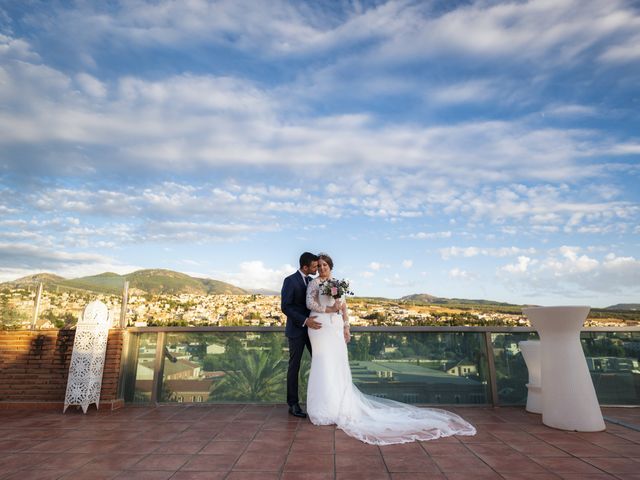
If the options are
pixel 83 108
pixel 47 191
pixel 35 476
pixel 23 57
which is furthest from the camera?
pixel 47 191

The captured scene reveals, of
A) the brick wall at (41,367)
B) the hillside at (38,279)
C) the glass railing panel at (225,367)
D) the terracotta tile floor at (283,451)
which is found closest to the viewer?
the terracotta tile floor at (283,451)

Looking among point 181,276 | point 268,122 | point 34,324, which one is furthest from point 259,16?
point 181,276

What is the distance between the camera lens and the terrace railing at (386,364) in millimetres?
4445

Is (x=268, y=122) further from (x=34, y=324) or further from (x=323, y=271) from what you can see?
(x=34, y=324)

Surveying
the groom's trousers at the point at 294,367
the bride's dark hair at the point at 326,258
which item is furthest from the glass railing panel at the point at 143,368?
the bride's dark hair at the point at 326,258

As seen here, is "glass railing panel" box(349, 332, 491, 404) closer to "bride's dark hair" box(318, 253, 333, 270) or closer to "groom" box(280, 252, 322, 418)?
"groom" box(280, 252, 322, 418)

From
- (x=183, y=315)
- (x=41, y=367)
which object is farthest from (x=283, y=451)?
(x=41, y=367)

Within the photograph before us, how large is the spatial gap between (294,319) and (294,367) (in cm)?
61

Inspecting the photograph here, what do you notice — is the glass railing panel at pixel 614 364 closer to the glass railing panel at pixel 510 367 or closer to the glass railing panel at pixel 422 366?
the glass railing panel at pixel 510 367

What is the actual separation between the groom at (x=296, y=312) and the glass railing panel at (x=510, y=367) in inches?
101

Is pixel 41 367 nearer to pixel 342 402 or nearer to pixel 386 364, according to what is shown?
pixel 342 402

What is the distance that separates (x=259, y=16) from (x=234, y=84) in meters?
1.76

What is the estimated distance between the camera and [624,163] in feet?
32.7

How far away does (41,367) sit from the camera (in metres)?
4.66
